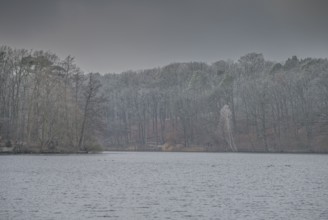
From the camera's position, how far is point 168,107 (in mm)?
138125

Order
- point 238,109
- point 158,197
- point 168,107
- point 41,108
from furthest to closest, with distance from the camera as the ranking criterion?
point 168,107 < point 238,109 < point 41,108 < point 158,197

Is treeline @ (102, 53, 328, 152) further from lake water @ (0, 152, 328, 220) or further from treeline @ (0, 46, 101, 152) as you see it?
lake water @ (0, 152, 328, 220)

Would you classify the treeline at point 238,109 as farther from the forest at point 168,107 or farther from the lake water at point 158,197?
the lake water at point 158,197

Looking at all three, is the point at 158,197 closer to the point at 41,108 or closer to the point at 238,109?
the point at 41,108

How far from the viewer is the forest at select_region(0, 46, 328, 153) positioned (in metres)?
79.9

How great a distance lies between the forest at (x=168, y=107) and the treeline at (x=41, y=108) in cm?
18

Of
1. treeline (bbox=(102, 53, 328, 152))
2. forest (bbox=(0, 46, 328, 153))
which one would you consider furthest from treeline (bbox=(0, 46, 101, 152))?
treeline (bbox=(102, 53, 328, 152))

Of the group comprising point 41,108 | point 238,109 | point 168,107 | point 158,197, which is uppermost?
point 168,107

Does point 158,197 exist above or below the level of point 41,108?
below

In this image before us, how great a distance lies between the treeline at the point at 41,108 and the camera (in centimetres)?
7856

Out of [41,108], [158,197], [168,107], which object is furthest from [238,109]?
[158,197]

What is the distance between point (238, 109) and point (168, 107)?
24.0 meters

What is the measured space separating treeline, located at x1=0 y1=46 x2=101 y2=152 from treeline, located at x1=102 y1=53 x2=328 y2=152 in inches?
1735

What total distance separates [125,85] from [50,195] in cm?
15532
